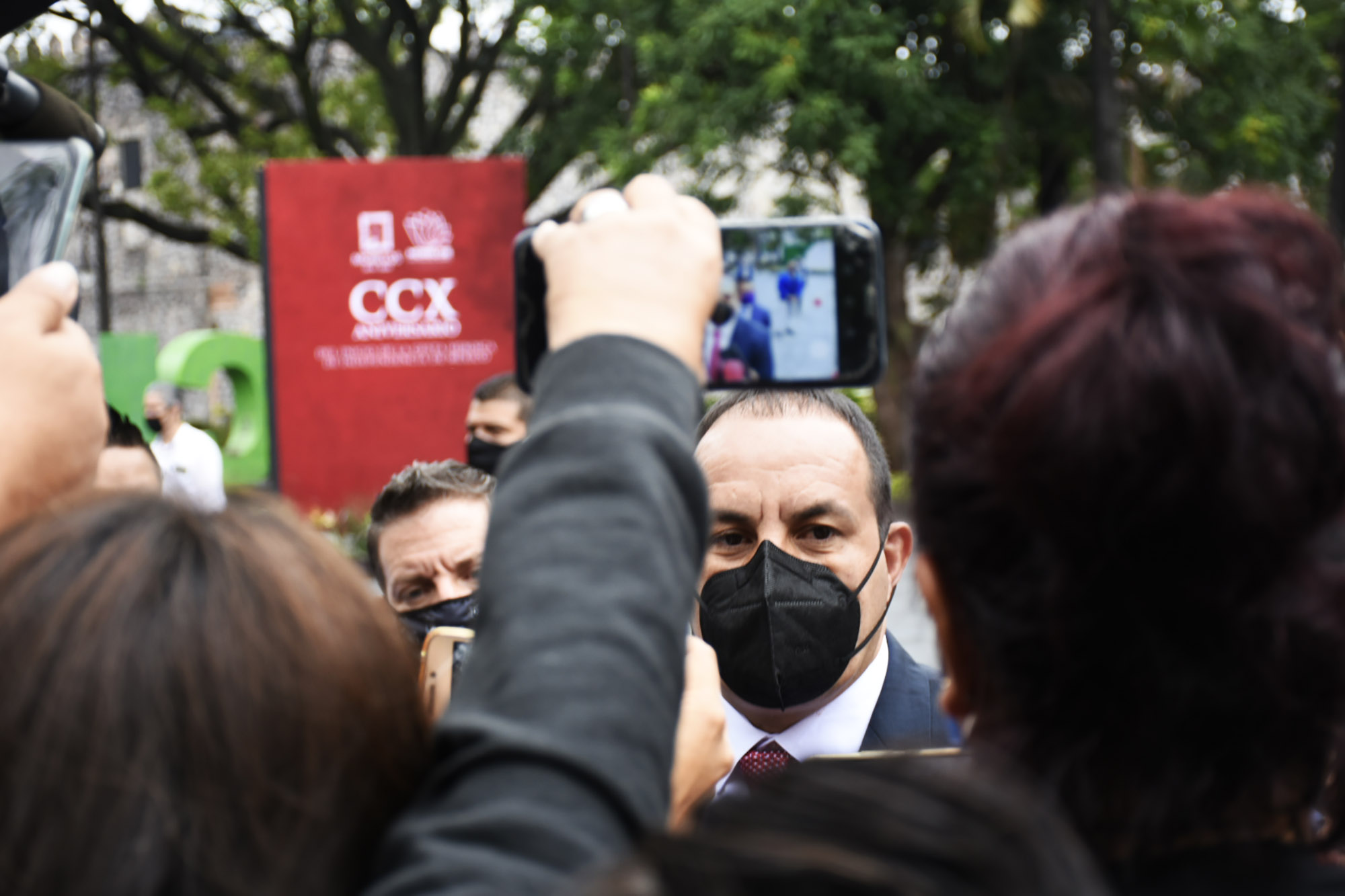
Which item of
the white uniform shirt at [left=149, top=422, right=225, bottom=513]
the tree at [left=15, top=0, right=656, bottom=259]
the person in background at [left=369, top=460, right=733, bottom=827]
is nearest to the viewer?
the person in background at [left=369, top=460, right=733, bottom=827]

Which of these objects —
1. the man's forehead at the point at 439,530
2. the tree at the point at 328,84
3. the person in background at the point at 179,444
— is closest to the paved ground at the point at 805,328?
the man's forehead at the point at 439,530

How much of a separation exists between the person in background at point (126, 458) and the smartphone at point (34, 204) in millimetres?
1825

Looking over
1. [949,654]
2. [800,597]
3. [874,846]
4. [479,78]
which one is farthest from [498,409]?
[479,78]

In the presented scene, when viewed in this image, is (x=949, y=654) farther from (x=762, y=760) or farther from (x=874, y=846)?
(x=762, y=760)

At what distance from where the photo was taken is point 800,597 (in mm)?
2338

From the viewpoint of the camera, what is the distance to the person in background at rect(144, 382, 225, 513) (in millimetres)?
6805

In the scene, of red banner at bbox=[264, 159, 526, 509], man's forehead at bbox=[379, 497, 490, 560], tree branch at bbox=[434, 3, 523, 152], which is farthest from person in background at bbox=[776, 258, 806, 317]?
tree branch at bbox=[434, 3, 523, 152]

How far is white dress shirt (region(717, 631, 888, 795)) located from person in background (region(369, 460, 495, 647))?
635mm

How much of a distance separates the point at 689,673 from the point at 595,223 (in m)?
0.37

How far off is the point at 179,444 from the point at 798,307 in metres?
6.57

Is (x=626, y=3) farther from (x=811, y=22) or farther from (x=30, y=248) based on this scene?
(x=30, y=248)

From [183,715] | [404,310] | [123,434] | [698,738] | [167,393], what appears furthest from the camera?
→ [404,310]

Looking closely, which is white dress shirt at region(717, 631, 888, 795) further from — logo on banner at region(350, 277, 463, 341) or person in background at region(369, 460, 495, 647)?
logo on banner at region(350, 277, 463, 341)

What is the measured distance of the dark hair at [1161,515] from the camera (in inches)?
32.4
